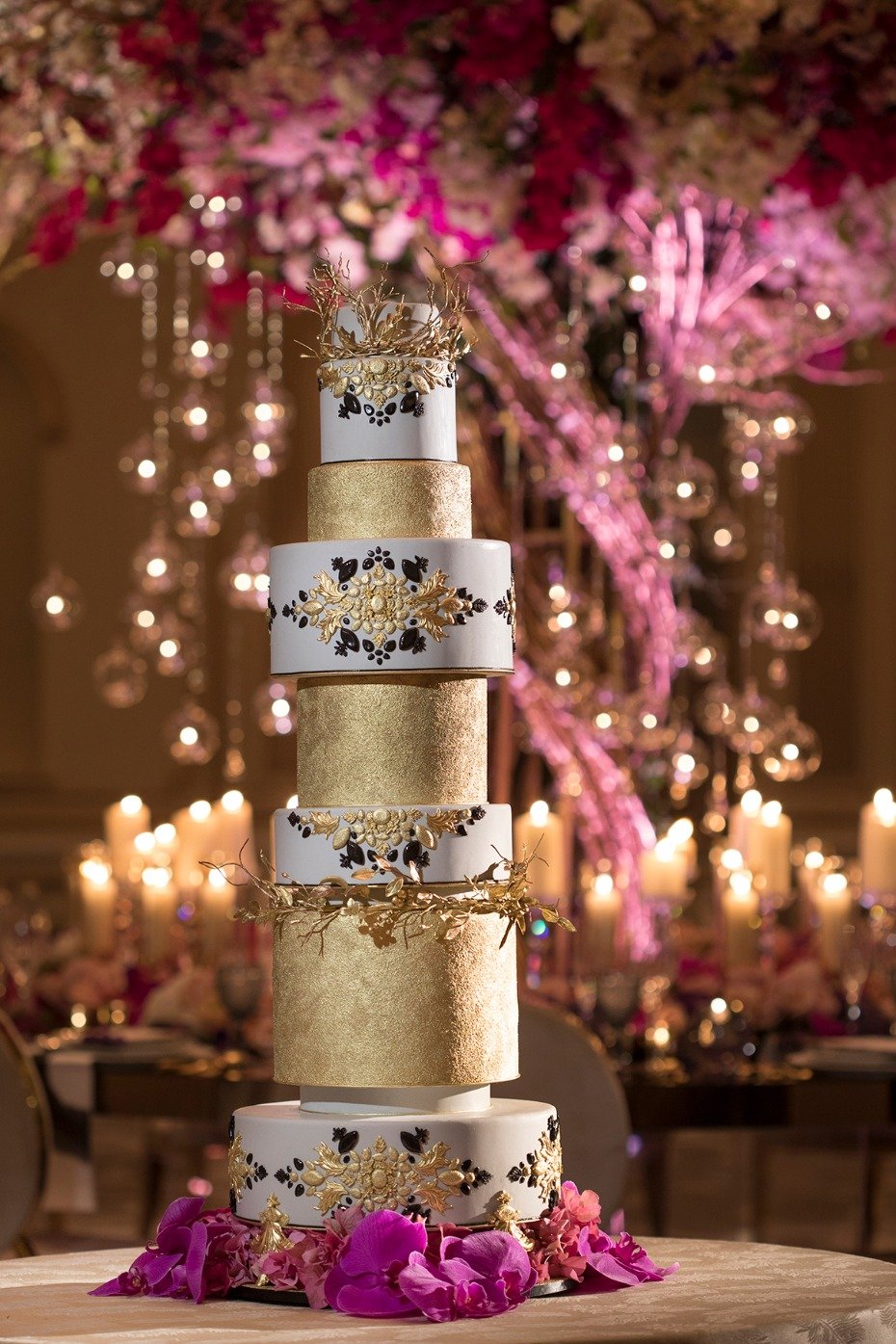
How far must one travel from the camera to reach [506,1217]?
7.20ft

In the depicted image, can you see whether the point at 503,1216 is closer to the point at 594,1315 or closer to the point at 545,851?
the point at 594,1315

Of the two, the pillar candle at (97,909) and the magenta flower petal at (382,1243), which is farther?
the pillar candle at (97,909)

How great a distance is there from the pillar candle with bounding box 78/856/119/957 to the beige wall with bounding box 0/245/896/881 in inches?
163

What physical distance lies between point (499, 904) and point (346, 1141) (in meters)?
0.26

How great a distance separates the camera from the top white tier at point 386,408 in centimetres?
231

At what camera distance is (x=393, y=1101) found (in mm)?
2227

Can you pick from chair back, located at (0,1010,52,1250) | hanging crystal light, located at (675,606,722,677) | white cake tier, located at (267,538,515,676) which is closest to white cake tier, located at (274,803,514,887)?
white cake tier, located at (267,538,515,676)

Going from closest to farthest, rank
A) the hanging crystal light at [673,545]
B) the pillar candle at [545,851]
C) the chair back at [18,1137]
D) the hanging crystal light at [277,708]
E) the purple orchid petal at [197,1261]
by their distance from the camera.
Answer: the purple orchid petal at [197,1261] < the chair back at [18,1137] < the pillar candle at [545,851] < the hanging crystal light at [673,545] < the hanging crystal light at [277,708]

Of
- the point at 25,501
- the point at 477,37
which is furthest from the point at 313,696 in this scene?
the point at 25,501

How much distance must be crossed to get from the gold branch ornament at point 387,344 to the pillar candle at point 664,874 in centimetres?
250

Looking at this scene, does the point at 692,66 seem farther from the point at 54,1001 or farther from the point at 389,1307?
the point at 389,1307

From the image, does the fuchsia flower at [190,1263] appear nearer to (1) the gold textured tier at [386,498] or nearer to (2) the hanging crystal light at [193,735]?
(1) the gold textured tier at [386,498]

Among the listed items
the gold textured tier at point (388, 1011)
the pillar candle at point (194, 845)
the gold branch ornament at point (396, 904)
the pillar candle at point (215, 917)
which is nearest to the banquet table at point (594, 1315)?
the gold textured tier at point (388, 1011)

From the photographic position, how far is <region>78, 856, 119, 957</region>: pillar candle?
5.09 m
